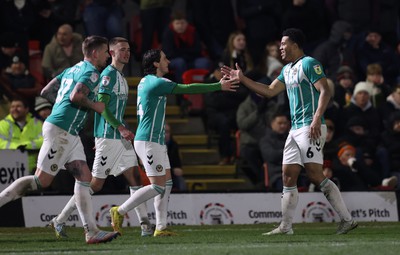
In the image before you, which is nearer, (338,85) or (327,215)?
(327,215)

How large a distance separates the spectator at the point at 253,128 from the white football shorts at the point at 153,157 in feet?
21.1

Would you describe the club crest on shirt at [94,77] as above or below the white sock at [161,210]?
above

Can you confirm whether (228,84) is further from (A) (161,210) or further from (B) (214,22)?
(B) (214,22)

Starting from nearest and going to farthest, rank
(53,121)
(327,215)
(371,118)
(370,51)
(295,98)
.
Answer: (53,121) → (295,98) → (327,215) → (371,118) → (370,51)

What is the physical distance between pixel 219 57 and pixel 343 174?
203 inches

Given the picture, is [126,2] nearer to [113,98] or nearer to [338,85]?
[338,85]

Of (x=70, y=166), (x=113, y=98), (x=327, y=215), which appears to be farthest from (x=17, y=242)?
(x=327, y=215)

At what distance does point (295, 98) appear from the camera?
15.1 metres

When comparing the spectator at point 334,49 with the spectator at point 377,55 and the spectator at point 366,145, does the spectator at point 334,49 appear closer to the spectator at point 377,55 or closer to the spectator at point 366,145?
the spectator at point 377,55

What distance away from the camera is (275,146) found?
20.7 m

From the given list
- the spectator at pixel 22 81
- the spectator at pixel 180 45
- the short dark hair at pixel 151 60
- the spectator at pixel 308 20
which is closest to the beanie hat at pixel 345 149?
the spectator at pixel 308 20

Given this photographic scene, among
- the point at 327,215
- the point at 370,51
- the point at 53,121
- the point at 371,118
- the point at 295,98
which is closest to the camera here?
the point at 53,121

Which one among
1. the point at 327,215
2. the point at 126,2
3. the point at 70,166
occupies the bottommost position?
Answer: the point at 327,215

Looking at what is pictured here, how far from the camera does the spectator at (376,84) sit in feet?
75.5
